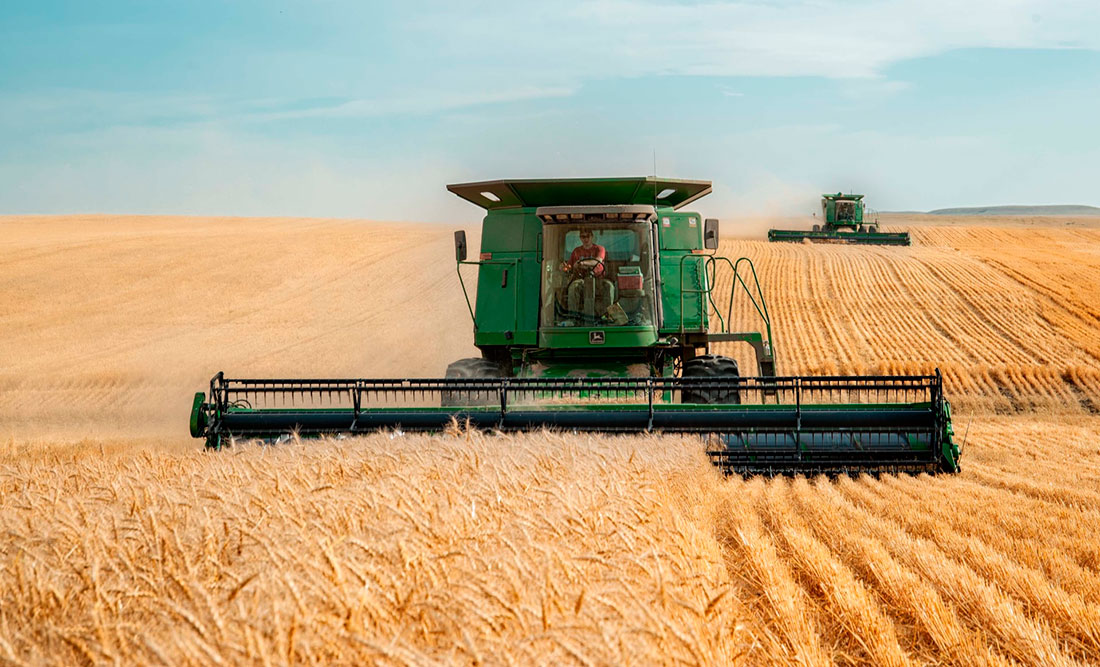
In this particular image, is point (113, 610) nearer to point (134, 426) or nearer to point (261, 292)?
point (134, 426)

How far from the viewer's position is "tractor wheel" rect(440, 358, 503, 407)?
924cm

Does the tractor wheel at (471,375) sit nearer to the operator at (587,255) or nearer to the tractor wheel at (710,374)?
the operator at (587,255)

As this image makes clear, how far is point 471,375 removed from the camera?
9.83 meters

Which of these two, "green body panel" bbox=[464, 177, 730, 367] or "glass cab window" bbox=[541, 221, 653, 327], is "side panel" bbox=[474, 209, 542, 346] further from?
"glass cab window" bbox=[541, 221, 653, 327]

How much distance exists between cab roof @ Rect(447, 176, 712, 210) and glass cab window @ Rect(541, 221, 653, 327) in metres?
0.40

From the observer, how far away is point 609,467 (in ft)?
18.4

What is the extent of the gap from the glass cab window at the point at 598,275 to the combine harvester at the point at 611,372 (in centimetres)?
1

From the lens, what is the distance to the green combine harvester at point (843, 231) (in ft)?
149

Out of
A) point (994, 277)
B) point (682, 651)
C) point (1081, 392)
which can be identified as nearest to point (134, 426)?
point (682, 651)

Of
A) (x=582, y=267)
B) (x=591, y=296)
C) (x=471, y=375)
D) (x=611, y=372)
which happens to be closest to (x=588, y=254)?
(x=582, y=267)

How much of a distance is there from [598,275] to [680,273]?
818 mm

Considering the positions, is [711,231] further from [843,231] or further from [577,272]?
[843,231]

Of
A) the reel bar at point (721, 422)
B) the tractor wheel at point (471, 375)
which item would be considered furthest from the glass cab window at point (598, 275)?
the reel bar at point (721, 422)

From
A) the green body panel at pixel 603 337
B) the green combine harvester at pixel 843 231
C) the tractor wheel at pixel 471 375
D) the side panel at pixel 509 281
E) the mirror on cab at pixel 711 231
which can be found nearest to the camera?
the tractor wheel at pixel 471 375
